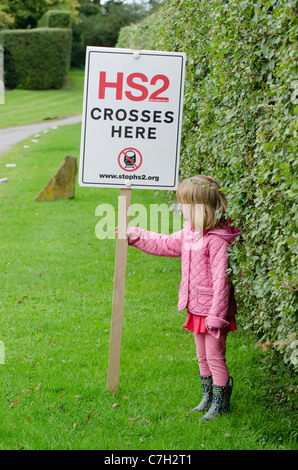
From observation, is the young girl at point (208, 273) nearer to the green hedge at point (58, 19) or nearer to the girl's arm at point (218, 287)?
the girl's arm at point (218, 287)

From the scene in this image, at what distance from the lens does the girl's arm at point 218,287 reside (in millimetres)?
3714

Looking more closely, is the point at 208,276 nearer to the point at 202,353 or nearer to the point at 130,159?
the point at 202,353

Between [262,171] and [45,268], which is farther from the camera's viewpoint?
[45,268]

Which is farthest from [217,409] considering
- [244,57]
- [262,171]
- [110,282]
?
[110,282]

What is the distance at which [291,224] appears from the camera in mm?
3016

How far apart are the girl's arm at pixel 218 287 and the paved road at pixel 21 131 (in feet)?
44.8

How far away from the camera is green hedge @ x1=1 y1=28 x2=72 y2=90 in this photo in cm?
3170

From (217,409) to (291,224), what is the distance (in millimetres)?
1478

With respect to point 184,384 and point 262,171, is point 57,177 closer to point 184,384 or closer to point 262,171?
point 184,384

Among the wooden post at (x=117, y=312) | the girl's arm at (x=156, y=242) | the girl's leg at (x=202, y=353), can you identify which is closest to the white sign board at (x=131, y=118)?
the wooden post at (x=117, y=312)

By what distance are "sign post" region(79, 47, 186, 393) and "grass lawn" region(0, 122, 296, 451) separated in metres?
0.38

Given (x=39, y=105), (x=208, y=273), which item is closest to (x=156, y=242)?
(x=208, y=273)

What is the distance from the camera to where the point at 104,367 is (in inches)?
180

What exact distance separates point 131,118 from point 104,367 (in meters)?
1.90
